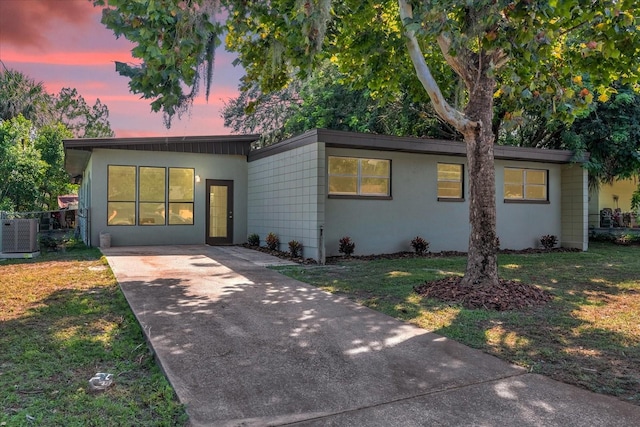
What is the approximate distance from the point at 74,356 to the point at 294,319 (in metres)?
2.17

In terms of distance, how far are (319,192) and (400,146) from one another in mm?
2724

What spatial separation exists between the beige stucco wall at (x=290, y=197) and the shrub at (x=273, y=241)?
133mm

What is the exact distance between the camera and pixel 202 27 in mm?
5441

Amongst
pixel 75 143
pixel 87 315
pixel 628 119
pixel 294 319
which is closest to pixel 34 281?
pixel 87 315

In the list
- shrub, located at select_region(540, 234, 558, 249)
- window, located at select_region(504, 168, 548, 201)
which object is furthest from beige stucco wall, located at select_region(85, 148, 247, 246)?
shrub, located at select_region(540, 234, 558, 249)

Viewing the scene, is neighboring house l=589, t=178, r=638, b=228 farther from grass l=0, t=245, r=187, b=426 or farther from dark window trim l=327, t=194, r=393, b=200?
grass l=0, t=245, r=187, b=426

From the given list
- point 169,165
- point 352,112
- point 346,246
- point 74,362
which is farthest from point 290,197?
point 74,362

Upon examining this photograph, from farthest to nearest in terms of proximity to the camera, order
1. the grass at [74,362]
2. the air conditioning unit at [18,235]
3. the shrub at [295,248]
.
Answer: the shrub at [295,248] → the air conditioning unit at [18,235] → the grass at [74,362]

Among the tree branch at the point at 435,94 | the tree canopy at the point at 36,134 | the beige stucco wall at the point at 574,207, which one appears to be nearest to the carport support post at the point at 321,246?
the tree branch at the point at 435,94

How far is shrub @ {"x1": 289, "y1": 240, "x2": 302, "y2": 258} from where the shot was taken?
10.4m

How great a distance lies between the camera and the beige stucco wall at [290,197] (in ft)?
32.1

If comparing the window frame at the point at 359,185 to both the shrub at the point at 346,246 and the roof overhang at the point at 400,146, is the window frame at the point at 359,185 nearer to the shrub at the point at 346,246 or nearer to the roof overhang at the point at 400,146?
the roof overhang at the point at 400,146

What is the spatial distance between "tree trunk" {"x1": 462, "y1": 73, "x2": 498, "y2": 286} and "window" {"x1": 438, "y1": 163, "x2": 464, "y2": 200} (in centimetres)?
568

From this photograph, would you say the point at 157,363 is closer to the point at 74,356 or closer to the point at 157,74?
the point at 74,356
